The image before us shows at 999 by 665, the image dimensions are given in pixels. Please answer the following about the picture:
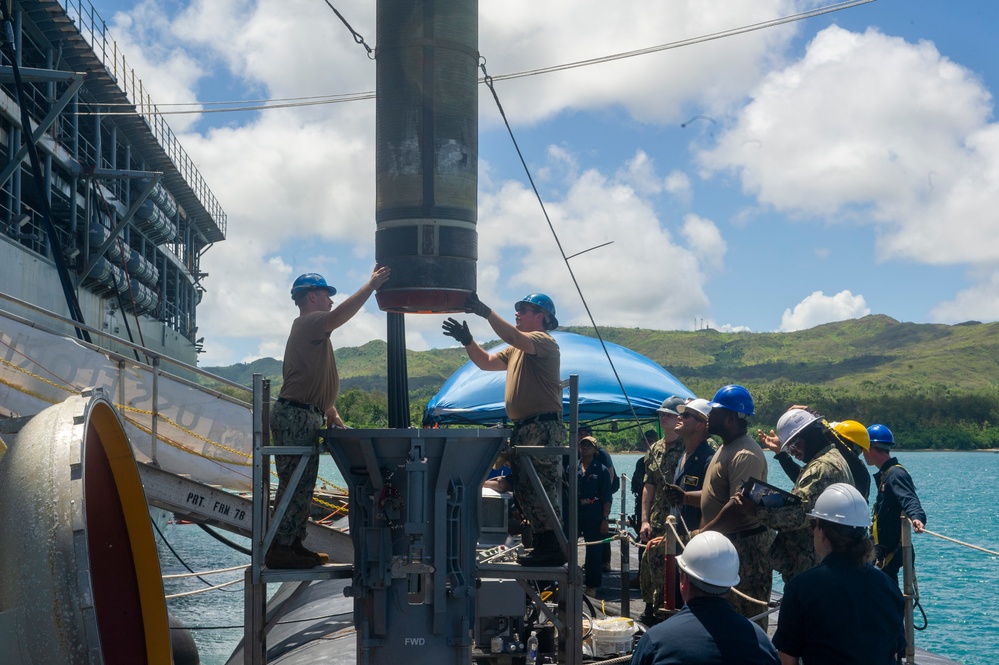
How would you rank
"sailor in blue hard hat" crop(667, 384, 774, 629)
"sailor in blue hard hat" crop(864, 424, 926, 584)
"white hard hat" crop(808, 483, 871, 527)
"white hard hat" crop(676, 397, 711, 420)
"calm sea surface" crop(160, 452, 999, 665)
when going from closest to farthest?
1. "white hard hat" crop(808, 483, 871, 527)
2. "sailor in blue hard hat" crop(667, 384, 774, 629)
3. "white hard hat" crop(676, 397, 711, 420)
4. "sailor in blue hard hat" crop(864, 424, 926, 584)
5. "calm sea surface" crop(160, 452, 999, 665)

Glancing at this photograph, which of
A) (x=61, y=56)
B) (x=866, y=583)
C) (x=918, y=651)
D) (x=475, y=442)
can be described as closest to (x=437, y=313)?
(x=475, y=442)

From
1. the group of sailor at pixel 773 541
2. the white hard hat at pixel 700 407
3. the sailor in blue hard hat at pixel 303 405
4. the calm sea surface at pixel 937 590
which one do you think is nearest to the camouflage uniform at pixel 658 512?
the group of sailor at pixel 773 541

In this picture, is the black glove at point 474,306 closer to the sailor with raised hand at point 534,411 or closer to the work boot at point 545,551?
the sailor with raised hand at point 534,411

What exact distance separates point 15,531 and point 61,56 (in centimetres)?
3070

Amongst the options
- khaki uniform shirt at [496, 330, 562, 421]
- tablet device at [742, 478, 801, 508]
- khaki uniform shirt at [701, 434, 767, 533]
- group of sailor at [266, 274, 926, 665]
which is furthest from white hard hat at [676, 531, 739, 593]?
khaki uniform shirt at [496, 330, 562, 421]

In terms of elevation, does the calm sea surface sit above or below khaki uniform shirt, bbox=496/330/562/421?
below

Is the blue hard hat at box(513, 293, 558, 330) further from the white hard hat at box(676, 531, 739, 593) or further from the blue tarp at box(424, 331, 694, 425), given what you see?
the blue tarp at box(424, 331, 694, 425)

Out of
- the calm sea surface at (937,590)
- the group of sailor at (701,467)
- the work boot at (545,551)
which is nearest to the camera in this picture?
the group of sailor at (701,467)

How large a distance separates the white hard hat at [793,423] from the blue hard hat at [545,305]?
2105 mm

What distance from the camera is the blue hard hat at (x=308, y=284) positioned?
7.80 metres

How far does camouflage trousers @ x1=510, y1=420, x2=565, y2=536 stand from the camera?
781 cm

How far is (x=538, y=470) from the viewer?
785 cm

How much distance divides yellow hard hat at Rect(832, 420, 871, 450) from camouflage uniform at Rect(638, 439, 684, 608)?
78.0 inches

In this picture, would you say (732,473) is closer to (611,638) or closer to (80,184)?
(611,638)
